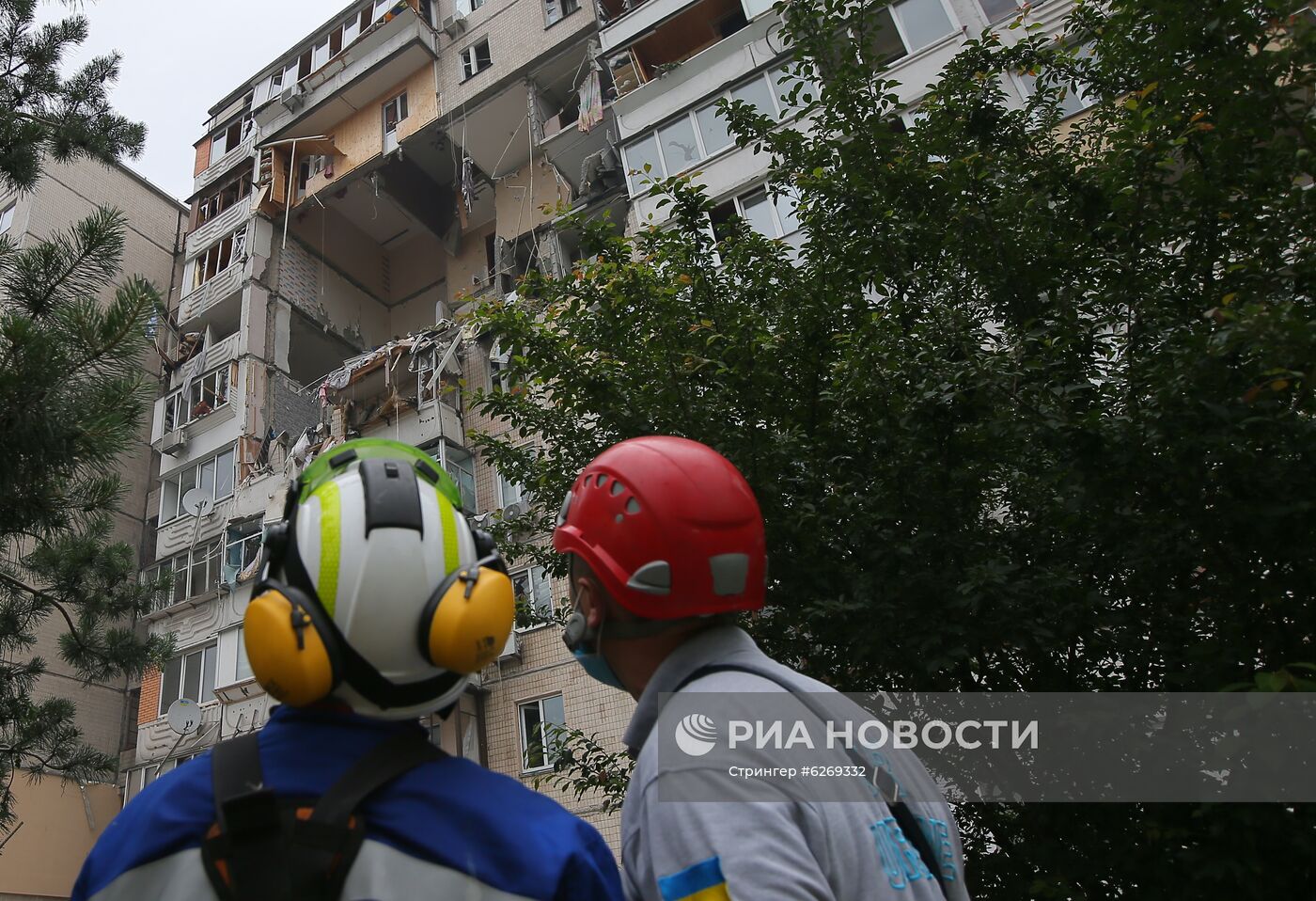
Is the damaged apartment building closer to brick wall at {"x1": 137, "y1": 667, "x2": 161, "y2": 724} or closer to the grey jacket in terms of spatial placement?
brick wall at {"x1": 137, "y1": 667, "x2": 161, "y2": 724}

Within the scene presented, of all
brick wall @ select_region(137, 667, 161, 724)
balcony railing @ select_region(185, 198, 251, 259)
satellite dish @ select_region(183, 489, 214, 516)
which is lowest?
brick wall @ select_region(137, 667, 161, 724)

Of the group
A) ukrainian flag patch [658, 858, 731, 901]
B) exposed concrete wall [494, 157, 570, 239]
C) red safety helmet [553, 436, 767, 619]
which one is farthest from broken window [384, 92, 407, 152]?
ukrainian flag patch [658, 858, 731, 901]

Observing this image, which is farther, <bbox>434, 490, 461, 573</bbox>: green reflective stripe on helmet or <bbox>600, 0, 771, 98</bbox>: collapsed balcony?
<bbox>600, 0, 771, 98</bbox>: collapsed balcony

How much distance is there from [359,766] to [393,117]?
28.1 m

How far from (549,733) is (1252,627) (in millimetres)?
4855

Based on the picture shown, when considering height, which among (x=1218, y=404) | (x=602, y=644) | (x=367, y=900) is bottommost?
(x=367, y=900)

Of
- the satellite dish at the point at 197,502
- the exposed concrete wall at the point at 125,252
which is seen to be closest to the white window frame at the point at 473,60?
the exposed concrete wall at the point at 125,252

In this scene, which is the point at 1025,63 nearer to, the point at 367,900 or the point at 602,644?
the point at 602,644

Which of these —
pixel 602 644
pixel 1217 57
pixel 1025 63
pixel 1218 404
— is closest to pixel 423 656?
pixel 602 644

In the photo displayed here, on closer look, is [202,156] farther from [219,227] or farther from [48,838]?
[48,838]

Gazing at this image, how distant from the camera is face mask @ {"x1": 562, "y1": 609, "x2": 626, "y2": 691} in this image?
2.20 metres

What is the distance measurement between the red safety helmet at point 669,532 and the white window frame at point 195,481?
22.1 meters

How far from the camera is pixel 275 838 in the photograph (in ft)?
4.51

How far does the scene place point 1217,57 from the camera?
423cm
